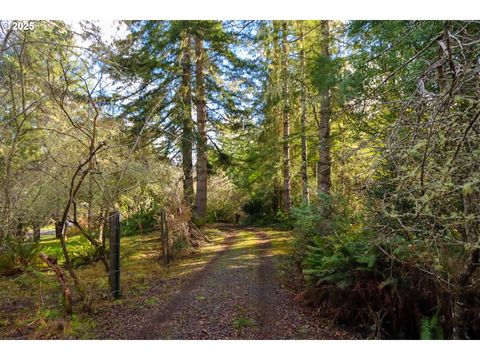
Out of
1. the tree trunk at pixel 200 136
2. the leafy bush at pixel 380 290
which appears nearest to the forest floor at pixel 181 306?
the leafy bush at pixel 380 290

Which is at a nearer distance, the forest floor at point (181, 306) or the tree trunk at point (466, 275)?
the tree trunk at point (466, 275)

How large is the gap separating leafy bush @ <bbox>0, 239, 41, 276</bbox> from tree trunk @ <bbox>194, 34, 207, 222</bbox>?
4393 mm

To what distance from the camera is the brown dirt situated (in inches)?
112

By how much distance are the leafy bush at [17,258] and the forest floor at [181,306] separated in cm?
57

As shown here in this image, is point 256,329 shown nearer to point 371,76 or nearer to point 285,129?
point 371,76

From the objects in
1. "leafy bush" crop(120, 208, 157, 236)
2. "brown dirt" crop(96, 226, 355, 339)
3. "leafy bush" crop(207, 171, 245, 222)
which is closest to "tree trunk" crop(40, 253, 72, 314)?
"brown dirt" crop(96, 226, 355, 339)

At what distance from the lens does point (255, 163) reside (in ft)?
33.7

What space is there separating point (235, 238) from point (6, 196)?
5954 mm

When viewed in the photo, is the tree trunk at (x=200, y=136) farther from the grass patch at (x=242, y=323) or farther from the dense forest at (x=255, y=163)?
the grass patch at (x=242, y=323)

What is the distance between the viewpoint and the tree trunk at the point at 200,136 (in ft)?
28.5

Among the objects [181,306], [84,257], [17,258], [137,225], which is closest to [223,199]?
[137,225]

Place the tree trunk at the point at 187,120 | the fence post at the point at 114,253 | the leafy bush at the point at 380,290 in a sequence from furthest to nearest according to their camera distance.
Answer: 1. the tree trunk at the point at 187,120
2. the fence post at the point at 114,253
3. the leafy bush at the point at 380,290

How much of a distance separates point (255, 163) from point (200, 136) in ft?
8.11
